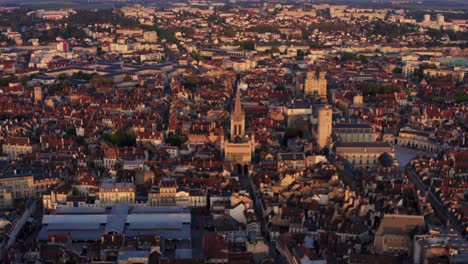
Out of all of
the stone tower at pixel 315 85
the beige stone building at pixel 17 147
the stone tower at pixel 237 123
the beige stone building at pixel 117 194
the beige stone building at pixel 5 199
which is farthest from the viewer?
the stone tower at pixel 315 85

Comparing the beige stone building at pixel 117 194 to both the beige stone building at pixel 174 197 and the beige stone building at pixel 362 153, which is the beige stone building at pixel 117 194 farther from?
the beige stone building at pixel 362 153

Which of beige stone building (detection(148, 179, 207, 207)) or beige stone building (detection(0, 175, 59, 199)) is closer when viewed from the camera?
beige stone building (detection(148, 179, 207, 207))

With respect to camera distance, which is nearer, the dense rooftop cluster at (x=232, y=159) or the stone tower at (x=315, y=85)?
the dense rooftop cluster at (x=232, y=159)

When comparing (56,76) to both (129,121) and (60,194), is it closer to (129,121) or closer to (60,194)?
(129,121)

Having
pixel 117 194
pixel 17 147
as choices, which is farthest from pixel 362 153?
pixel 17 147

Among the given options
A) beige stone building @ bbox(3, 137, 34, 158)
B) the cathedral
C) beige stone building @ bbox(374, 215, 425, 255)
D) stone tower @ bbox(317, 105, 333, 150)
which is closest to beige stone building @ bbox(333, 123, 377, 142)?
stone tower @ bbox(317, 105, 333, 150)

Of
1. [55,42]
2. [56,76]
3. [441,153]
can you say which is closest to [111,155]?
[441,153]

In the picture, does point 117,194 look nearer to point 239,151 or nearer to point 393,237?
point 239,151

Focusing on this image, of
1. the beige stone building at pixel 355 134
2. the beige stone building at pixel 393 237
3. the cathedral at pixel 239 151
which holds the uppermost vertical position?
the beige stone building at pixel 393 237

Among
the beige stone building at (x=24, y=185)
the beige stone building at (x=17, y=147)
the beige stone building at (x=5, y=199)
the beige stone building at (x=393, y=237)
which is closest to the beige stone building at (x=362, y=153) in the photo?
the beige stone building at (x=393, y=237)

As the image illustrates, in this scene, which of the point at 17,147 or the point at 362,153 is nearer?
the point at 362,153

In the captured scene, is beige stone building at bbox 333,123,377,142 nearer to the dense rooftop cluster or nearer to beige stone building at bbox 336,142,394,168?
the dense rooftop cluster

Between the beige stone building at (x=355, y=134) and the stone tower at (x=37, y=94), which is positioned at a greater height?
the beige stone building at (x=355, y=134)
